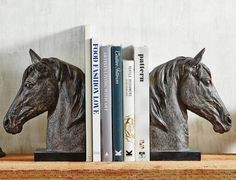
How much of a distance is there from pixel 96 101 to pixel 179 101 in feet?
0.62

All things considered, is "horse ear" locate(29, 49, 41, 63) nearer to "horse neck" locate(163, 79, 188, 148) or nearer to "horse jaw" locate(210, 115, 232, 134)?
"horse neck" locate(163, 79, 188, 148)

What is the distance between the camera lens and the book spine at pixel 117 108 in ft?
3.75

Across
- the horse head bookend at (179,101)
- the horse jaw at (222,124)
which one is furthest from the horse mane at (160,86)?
the horse jaw at (222,124)

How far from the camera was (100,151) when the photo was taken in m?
1.14

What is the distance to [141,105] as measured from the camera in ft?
3.79

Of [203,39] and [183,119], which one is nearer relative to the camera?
[183,119]

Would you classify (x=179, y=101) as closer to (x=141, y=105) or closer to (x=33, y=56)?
(x=141, y=105)

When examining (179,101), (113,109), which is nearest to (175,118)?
(179,101)

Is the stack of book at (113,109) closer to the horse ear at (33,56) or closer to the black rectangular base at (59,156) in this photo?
the black rectangular base at (59,156)

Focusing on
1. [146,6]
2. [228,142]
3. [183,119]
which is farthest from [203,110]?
[146,6]

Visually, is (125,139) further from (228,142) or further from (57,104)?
(228,142)

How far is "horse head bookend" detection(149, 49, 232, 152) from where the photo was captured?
117 cm

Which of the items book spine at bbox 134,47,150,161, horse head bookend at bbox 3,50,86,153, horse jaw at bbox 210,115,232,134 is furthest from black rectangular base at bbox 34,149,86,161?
horse jaw at bbox 210,115,232,134

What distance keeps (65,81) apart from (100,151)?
0.57ft
